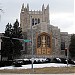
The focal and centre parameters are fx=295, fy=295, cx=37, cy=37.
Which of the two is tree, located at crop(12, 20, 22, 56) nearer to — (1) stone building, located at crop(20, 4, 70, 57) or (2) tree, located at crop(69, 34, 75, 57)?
(1) stone building, located at crop(20, 4, 70, 57)

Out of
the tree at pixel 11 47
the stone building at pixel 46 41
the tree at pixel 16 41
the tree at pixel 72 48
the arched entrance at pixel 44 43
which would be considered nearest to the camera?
the tree at pixel 11 47

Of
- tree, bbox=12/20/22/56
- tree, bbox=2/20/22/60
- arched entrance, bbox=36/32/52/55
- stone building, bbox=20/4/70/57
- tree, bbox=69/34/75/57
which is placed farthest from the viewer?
tree, bbox=69/34/75/57

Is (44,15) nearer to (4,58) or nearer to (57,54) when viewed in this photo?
(57,54)

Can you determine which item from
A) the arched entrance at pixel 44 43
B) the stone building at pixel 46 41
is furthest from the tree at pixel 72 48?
the arched entrance at pixel 44 43

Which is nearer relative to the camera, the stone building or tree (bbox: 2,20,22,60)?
tree (bbox: 2,20,22,60)

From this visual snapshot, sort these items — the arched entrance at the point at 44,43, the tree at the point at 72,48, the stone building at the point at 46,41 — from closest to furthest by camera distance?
the arched entrance at the point at 44,43, the stone building at the point at 46,41, the tree at the point at 72,48

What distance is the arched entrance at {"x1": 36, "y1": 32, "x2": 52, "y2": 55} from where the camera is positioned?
8169 centimetres

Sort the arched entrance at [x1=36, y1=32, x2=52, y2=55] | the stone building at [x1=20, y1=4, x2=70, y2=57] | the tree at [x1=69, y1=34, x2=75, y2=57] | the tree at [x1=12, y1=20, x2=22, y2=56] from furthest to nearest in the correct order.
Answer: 1. the tree at [x1=69, y1=34, x2=75, y2=57]
2. the stone building at [x1=20, y1=4, x2=70, y2=57]
3. the arched entrance at [x1=36, y1=32, x2=52, y2=55]
4. the tree at [x1=12, y1=20, x2=22, y2=56]

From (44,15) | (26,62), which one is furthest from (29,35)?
(44,15)

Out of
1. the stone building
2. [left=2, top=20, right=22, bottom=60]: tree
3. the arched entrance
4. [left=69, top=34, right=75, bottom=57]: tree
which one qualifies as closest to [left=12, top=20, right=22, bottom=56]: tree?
[left=2, top=20, right=22, bottom=60]: tree

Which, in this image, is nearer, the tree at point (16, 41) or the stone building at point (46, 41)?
the tree at point (16, 41)

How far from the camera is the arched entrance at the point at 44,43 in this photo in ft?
268

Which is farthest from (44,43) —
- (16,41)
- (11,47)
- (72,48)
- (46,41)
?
(11,47)

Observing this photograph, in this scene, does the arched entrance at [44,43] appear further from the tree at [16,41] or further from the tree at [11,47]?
the tree at [11,47]
